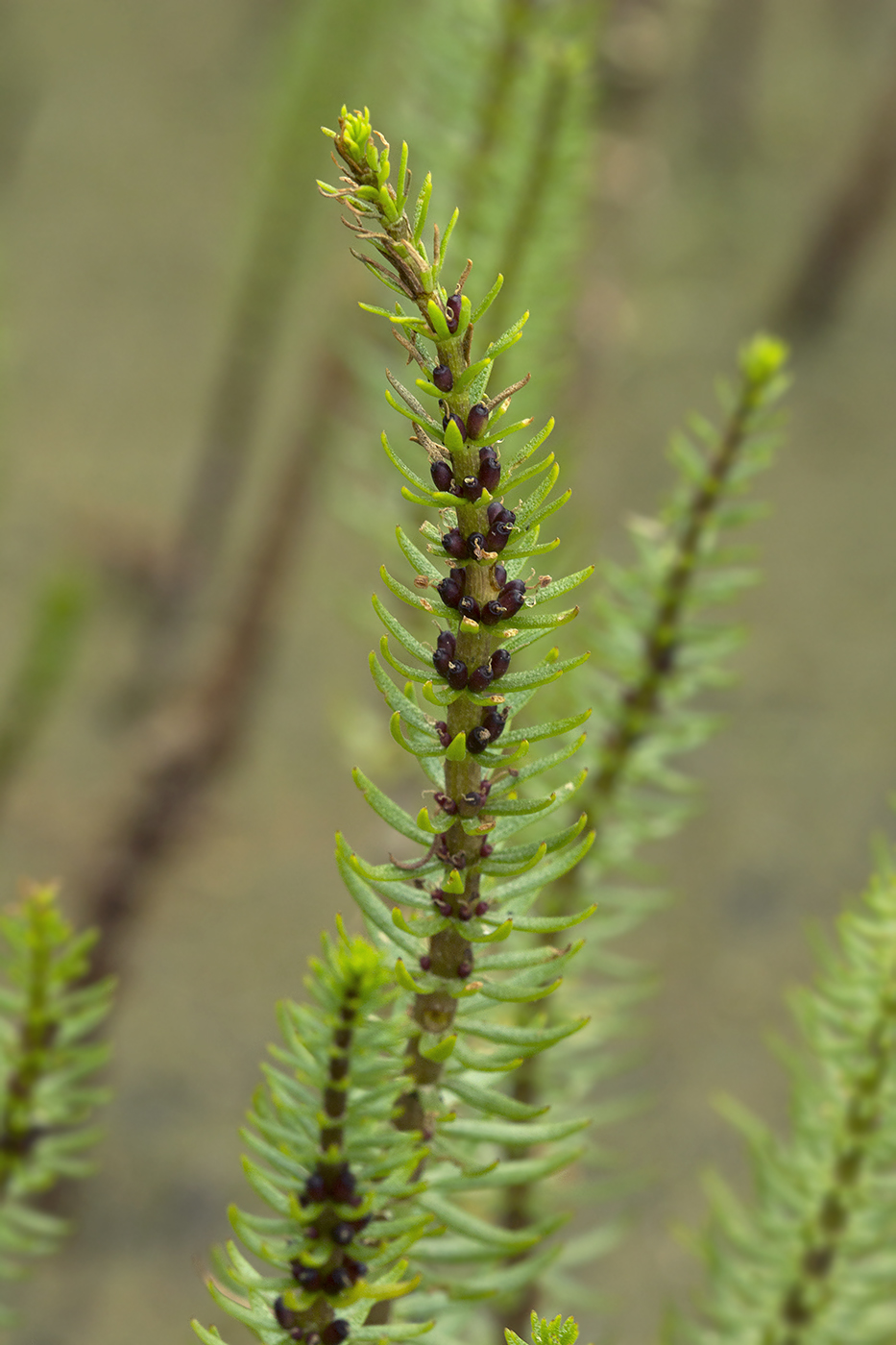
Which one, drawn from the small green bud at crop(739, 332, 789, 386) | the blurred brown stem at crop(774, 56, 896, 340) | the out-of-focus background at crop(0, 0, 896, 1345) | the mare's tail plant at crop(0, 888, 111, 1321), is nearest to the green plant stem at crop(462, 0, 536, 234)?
the out-of-focus background at crop(0, 0, 896, 1345)

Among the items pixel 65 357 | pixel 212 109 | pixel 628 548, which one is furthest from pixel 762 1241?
pixel 212 109

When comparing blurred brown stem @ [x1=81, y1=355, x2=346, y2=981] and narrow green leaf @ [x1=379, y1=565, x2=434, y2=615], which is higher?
narrow green leaf @ [x1=379, y1=565, x2=434, y2=615]

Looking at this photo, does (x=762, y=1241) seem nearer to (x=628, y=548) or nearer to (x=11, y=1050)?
(x=11, y=1050)

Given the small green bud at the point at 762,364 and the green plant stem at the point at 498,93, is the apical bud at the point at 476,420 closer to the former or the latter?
the small green bud at the point at 762,364

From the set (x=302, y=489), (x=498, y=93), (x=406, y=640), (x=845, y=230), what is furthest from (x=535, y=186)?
(x=845, y=230)

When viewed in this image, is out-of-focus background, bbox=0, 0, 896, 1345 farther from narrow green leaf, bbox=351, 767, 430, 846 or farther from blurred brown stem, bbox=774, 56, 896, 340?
narrow green leaf, bbox=351, 767, 430, 846

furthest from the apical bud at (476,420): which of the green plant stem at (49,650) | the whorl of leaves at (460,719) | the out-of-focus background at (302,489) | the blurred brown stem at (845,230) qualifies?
the blurred brown stem at (845,230)
